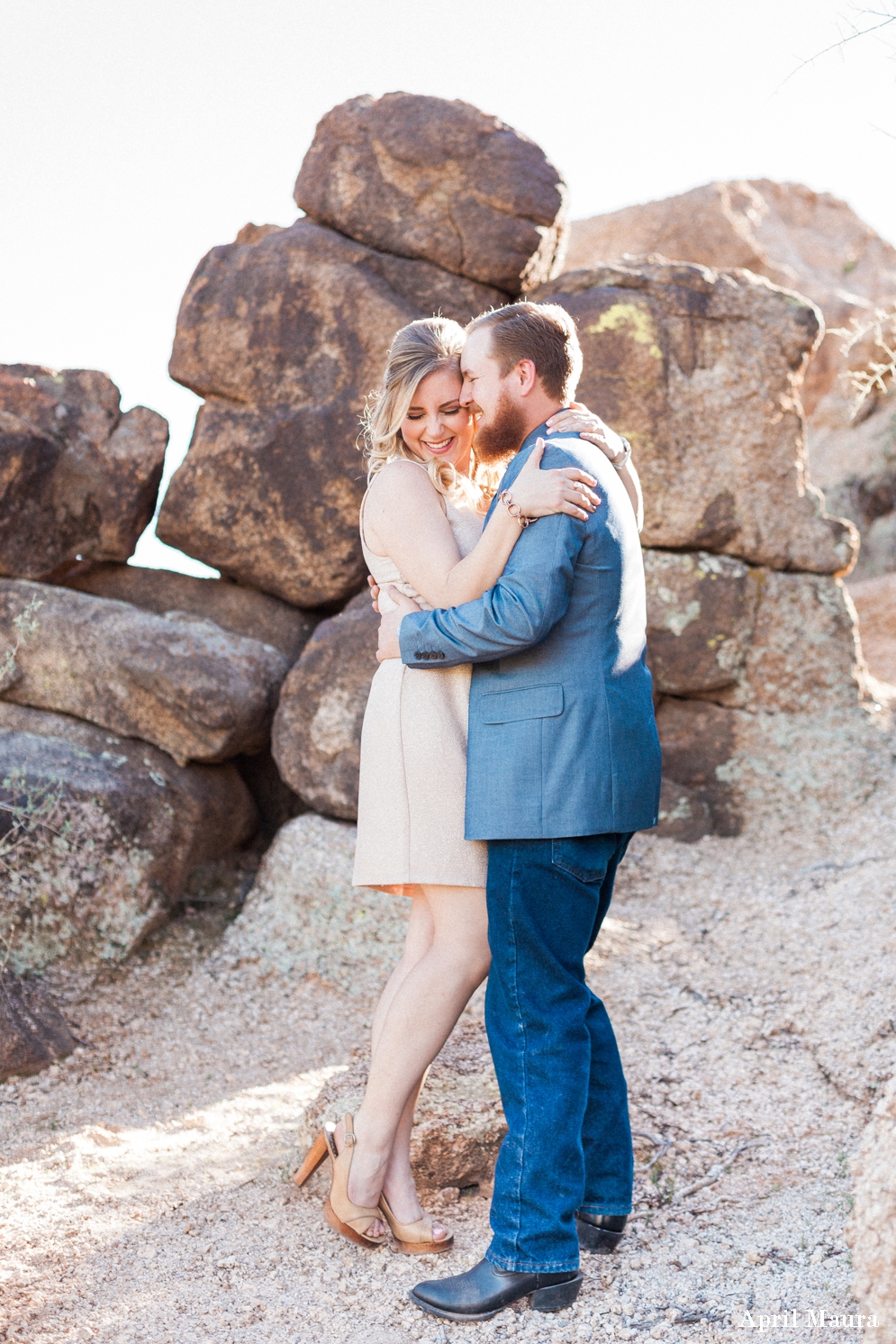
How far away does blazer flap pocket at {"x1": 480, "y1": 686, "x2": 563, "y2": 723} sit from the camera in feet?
7.88

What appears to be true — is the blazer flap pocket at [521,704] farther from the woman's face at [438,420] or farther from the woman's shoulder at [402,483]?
the woman's face at [438,420]

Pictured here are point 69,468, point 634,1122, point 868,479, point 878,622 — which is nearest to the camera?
point 634,1122

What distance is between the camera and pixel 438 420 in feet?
9.37

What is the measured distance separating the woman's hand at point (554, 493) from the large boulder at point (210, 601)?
3248 mm

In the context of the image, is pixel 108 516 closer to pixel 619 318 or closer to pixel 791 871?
pixel 619 318

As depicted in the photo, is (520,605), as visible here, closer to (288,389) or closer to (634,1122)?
(634,1122)

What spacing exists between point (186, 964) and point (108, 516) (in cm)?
226

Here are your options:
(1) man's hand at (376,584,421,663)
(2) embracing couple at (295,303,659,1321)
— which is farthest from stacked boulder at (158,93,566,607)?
(1) man's hand at (376,584,421,663)

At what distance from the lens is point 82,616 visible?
5086mm

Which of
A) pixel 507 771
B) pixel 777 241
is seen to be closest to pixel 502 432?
pixel 507 771

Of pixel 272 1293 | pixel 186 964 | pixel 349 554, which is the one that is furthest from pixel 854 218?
pixel 272 1293

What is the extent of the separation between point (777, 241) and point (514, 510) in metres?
14.4

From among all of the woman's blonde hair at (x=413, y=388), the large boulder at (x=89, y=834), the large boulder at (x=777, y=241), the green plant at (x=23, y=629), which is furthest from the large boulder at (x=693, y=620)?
the large boulder at (x=777, y=241)

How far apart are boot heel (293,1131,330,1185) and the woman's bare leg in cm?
25
